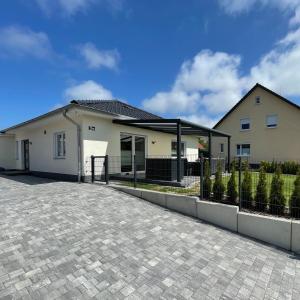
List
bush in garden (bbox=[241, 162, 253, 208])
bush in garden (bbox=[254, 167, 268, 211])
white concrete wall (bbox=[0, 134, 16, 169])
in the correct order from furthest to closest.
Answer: white concrete wall (bbox=[0, 134, 16, 169]) < bush in garden (bbox=[241, 162, 253, 208]) < bush in garden (bbox=[254, 167, 268, 211])

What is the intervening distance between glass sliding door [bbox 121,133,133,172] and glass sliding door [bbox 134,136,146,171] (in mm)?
476

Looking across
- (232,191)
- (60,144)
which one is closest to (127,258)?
(232,191)

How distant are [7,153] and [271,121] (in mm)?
24506

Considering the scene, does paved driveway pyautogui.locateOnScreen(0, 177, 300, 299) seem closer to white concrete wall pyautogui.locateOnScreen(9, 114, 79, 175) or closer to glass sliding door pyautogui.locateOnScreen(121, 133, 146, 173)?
white concrete wall pyautogui.locateOnScreen(9, 114, 79, 175)

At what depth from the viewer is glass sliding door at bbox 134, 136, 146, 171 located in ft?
41.2

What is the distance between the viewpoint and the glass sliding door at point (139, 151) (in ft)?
41.2

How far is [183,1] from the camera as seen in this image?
875 cm

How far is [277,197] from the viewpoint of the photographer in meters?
5.36

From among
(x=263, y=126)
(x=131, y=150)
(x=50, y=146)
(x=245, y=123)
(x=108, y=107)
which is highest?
(x=245, y=123)

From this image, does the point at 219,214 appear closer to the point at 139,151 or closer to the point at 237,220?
the point at 237,220

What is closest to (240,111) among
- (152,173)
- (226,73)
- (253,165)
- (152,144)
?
(253,165)

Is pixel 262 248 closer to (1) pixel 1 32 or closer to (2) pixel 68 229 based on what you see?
(2) pixel 68 229

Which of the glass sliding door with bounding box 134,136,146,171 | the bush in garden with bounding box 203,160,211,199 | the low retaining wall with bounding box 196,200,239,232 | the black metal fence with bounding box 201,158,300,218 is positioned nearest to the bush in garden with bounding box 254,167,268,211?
the black metal fence with bounding box 201,158,300,218

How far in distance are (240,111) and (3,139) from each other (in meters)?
22.8
